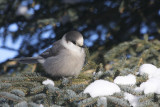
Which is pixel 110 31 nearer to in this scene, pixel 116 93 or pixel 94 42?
pixel 94 42

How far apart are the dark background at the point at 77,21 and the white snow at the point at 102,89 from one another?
69.2 inches

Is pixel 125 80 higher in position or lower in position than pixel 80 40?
lower

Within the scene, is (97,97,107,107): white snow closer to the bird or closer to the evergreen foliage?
the evergreen foliage

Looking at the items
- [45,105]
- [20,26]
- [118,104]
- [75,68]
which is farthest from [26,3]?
[118,104]

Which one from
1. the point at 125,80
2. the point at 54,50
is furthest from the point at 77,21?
the point at 125,80

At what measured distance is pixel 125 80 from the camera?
6.03ft

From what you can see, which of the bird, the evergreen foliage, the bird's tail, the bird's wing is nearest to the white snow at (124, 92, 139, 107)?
the evergreen foliage

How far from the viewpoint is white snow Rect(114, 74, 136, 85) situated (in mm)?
1815

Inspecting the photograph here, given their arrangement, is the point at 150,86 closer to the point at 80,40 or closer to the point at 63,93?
the point at 63,93

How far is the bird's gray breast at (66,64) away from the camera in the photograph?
2500 millimetres

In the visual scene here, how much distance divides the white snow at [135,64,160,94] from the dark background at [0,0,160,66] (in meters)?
1.53

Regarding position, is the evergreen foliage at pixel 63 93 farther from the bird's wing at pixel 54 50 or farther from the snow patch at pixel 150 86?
the bird's wing at pixel 54 50

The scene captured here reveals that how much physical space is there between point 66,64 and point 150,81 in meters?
1.04

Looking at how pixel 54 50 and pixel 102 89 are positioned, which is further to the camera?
pixel 54 50
